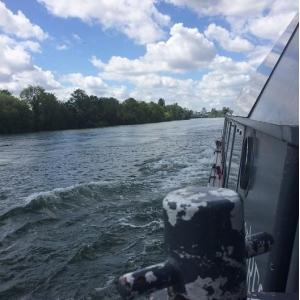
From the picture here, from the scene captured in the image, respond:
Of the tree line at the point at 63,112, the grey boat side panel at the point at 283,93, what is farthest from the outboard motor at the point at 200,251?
the tree line at the point at 63,112

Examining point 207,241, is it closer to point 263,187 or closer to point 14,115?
point 263,187

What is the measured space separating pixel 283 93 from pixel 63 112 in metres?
87.7

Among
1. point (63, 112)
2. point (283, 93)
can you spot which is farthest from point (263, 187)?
point (63, 112)

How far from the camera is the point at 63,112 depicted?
289 feet

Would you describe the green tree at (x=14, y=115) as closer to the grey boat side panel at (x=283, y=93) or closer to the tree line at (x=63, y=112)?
the tree line at (x=63, y=112)

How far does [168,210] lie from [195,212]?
11 cm

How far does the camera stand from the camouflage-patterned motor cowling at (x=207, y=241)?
1436 millimetres

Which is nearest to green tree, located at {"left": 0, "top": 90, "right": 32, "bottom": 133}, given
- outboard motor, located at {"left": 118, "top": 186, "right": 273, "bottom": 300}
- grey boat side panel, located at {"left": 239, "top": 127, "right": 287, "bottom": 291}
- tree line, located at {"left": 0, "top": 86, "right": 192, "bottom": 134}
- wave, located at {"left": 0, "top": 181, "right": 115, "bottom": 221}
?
tree line, located at {"left": 0, "top": 86, "right": 192, "bottom": 134}

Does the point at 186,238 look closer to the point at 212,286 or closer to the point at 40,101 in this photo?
the point at 212,286

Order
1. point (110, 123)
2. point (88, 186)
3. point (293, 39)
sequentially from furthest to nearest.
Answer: point (110, 123) → point (88, 186) → point (293, 39)

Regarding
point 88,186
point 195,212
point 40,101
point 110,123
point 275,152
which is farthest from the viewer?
point 110,123

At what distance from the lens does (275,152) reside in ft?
8.25

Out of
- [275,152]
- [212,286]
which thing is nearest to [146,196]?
[275,152]

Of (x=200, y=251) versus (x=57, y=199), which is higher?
(x=200, y=251)
